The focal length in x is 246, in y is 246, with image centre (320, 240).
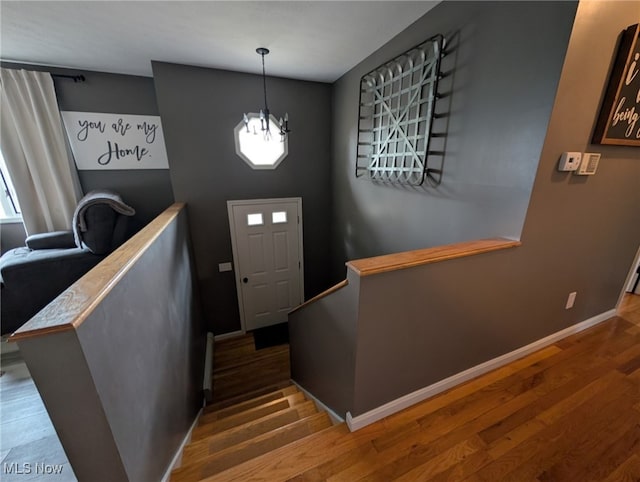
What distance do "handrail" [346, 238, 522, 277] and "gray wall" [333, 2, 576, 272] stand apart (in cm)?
16

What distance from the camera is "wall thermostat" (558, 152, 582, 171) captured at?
4.51ft

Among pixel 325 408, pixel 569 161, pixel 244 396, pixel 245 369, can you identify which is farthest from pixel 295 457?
pixel 569 161

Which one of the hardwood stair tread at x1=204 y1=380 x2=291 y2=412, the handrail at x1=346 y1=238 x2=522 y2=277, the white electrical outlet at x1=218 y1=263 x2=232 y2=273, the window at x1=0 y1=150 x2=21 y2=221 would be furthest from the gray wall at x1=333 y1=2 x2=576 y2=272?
Answer: the window at x1=0 y1=150 x2=21 y2=221

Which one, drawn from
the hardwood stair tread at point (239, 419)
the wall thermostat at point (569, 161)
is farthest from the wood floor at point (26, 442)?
the wall thermostat at point (569, 161)

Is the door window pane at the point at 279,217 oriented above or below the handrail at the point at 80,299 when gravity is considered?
below

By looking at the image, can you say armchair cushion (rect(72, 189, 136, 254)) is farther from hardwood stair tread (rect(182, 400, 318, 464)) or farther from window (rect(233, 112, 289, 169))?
hardwood stair tread (rect(182, 400, 318, 464))

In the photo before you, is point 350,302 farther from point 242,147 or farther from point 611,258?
point 242,147

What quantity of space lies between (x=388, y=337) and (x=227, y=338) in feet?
9.64

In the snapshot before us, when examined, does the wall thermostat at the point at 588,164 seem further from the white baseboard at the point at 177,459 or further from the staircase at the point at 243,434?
the white baseboard at the point at 177,459

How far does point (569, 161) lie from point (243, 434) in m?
2.63

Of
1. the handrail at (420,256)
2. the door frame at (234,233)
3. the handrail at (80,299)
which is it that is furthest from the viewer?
the door frame at (234,233)

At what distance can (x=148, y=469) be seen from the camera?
43.2 inches

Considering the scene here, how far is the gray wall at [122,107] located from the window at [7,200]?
761mm

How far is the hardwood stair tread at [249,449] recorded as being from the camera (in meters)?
1.35
